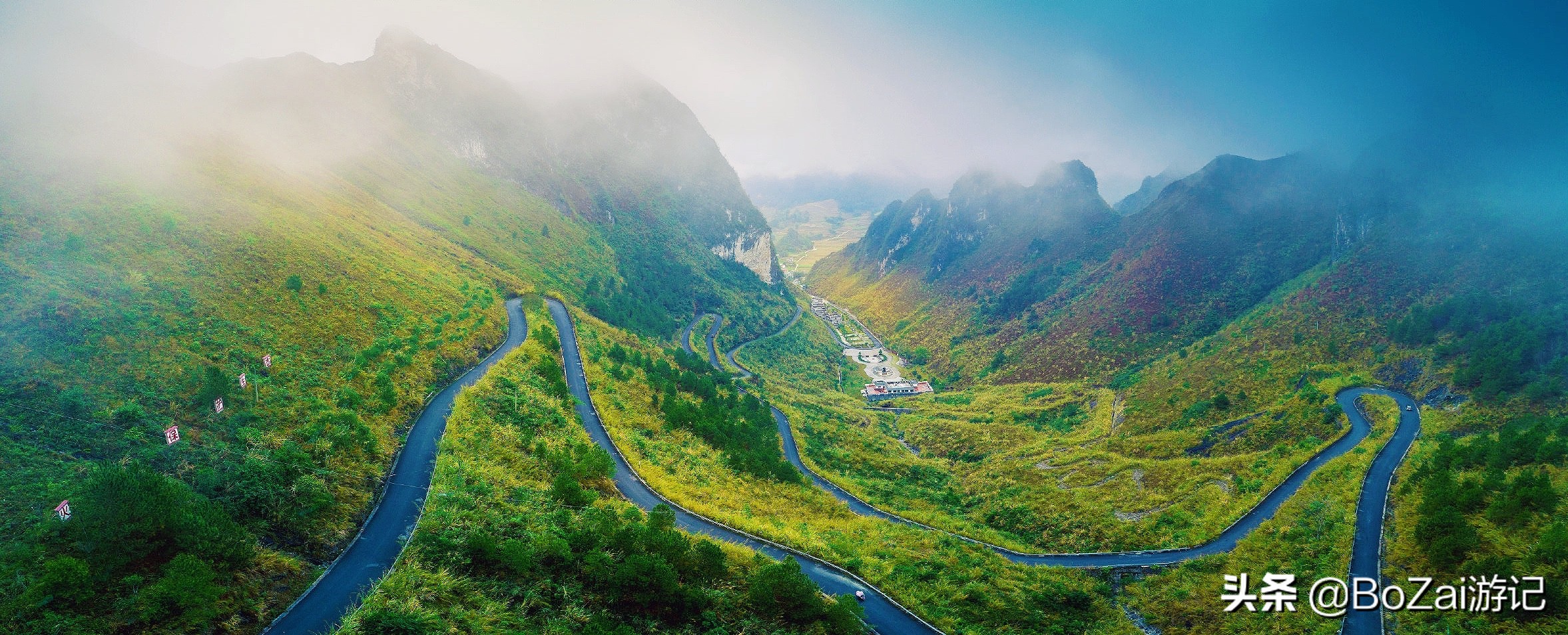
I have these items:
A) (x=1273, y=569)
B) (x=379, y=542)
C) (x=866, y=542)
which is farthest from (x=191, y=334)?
(x=1273, y=569)

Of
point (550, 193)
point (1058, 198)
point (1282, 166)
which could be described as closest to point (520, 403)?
point (550, 193)

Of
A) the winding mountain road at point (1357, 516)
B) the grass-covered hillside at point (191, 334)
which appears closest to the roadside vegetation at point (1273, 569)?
the winding mountain road at point (1357, 516)

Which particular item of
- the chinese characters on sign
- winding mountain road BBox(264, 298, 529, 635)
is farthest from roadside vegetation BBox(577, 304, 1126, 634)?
winding mountain road BBox(264, 298, 529, 635)

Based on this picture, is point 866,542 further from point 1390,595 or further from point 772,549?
point 1390,595

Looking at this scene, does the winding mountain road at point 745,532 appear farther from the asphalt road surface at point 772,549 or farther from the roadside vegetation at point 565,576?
the roadside vegetation at point 565,576

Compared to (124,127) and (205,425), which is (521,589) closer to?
(205,425)

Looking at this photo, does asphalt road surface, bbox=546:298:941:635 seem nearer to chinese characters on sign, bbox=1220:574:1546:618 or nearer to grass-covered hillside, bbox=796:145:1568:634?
grass-covered hillside, bbox=796:145:1568:634
